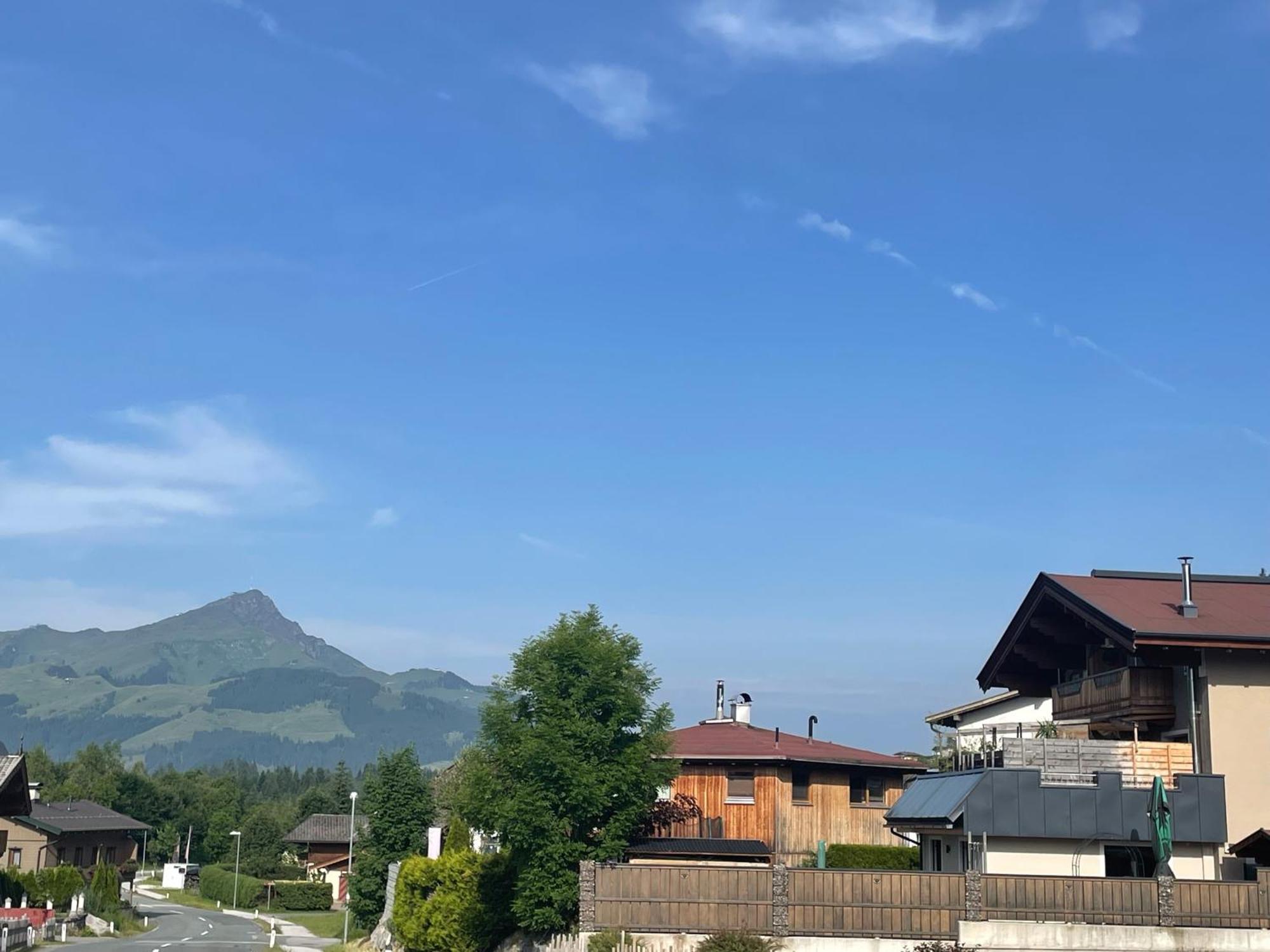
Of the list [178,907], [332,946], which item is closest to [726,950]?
[332,946]

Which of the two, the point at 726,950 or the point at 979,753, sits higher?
the point at 979,753

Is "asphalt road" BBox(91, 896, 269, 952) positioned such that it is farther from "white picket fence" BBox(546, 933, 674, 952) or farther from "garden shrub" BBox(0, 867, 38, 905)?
"white picket fence" BBox(546, 933, 674, 952)

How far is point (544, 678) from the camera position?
123 feet

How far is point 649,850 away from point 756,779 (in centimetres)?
494

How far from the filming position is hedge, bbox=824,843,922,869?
4309cm

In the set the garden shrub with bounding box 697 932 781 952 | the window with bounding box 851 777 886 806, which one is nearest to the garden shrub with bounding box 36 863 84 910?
the window with bounding box 851 777 886 806

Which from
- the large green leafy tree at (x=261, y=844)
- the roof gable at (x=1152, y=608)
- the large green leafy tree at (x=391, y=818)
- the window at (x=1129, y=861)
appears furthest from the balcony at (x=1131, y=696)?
the large green leafy tree at (x=261, y=844)

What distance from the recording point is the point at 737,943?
99.3 feet

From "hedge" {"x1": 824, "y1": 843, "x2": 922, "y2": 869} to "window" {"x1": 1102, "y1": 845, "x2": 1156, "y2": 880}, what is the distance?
Result: 9.49m

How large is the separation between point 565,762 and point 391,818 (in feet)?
84.7

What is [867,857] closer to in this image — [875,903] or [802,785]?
[802,785]

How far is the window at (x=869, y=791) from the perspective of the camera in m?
48.9

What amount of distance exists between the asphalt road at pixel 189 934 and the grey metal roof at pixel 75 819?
265 inches

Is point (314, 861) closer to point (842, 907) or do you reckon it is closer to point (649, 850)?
point (649, 850)
